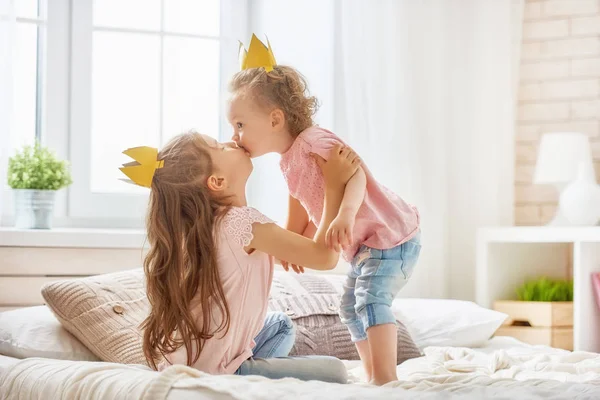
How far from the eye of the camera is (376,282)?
5.54 feet

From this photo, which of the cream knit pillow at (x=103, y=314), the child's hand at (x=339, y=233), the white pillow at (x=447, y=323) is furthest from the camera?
the white pillow at (x=447, y=323)

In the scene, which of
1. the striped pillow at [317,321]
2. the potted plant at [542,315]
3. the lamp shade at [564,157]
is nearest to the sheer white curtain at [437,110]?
the lamp shade at [564,157]

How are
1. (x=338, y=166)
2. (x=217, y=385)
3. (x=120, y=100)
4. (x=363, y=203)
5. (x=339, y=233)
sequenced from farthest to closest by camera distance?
1. (x=120, y=100)
2. (x=363, y=203)
3. (x=338, y=166)
4. (x=339, y=233)
5. (x=217, y=385)

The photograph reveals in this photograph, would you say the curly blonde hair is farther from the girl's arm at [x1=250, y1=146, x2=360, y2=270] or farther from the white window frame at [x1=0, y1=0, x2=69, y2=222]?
the white window frame at [x1=0, y1=0, x2=69, y2=222]

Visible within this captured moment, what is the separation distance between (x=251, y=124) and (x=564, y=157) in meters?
1.67

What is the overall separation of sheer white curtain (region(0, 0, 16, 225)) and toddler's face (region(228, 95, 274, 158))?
1.15 meters

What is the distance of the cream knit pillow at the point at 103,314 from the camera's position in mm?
1807

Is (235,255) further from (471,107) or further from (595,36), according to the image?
(595,36)

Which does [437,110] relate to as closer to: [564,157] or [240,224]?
[564,157]

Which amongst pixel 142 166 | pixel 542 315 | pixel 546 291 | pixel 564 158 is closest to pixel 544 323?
pixel 542 315

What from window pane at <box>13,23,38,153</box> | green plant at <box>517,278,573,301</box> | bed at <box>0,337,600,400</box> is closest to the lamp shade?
green plant at <box>517,278,573,301</box>

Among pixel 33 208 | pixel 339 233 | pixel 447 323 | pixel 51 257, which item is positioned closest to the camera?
pixel 339 233

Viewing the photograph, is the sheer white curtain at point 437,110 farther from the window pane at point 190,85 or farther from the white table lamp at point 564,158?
the window pane at point 190,85

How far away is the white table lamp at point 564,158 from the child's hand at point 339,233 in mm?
1677
